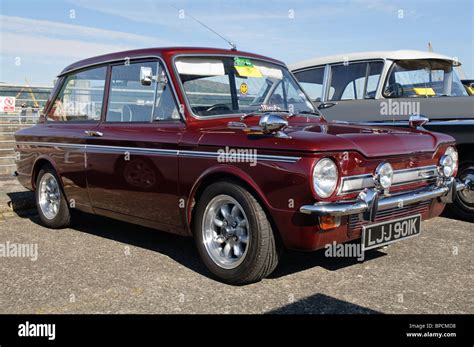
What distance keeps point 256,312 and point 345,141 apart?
1280 mm

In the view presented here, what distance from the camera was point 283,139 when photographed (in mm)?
3359

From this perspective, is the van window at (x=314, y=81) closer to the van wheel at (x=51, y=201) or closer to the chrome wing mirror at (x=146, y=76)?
the chrome wing mirror at (x=146, y=76)

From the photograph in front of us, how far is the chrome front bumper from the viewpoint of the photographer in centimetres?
315

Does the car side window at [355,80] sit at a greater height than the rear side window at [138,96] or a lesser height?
greater

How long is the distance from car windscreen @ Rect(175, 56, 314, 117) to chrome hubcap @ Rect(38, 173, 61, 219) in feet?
7.69

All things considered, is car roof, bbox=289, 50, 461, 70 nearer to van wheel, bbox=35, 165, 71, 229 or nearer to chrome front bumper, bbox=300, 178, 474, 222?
chrome front bumper, bbox=300, 178, 474, 222

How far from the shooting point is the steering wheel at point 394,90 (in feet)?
21.6

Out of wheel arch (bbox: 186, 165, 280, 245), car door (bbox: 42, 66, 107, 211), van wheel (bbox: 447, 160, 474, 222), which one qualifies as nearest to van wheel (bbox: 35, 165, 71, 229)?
car door (bbox: 42, 66, 107, 211)

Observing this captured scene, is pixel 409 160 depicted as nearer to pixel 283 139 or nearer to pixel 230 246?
pixel 283 139

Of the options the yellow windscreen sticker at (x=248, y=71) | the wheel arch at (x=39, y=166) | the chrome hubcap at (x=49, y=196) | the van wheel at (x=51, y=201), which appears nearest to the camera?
the yellow windscreen sticker at (x=248, y=71)

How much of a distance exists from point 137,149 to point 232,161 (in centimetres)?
112

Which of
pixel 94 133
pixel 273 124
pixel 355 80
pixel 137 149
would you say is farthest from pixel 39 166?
pixel 355 80

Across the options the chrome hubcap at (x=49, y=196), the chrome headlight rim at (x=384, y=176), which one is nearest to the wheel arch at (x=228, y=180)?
the chrome headlight rim at (x=384, y=176)

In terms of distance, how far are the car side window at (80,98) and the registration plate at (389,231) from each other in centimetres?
292
